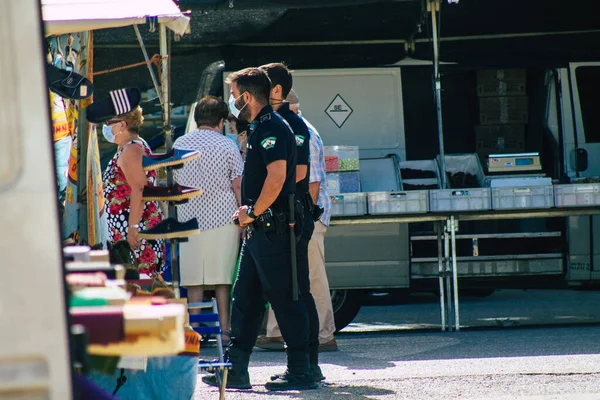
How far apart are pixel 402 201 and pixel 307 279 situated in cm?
252

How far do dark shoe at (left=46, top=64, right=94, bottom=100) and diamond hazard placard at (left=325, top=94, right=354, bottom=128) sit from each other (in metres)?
5.34

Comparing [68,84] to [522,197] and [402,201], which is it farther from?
[522,197]

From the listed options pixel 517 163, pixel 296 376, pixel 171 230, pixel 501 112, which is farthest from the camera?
pixel 501 112

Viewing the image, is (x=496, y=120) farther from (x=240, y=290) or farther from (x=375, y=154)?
(x=240, y=290)

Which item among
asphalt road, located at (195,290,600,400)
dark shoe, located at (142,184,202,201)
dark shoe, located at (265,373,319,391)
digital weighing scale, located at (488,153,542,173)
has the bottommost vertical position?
asphalt road, located at (195,290,600,400)

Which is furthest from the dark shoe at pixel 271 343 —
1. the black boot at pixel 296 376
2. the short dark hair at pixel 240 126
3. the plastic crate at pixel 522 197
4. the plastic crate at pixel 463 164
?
the plastic crate at pixel 463 164

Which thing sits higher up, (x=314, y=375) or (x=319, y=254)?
(x=319, y=254)

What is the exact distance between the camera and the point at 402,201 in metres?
8.74

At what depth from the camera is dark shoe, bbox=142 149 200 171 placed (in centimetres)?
582

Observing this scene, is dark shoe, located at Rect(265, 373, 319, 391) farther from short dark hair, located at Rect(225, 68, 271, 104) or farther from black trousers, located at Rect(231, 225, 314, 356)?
short dark hair, located at Rect(225, 68, 271, 104)

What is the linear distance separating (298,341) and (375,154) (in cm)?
443

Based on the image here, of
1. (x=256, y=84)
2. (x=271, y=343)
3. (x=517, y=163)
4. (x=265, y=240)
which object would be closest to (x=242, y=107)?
(x=256, y=84)

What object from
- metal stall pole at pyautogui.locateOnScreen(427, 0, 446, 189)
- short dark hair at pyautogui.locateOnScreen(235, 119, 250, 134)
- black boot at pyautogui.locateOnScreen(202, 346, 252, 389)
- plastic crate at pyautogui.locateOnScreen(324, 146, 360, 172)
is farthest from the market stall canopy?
metal stall pole at pyautogui.locateOnScreen(427, 0, 446, 189)

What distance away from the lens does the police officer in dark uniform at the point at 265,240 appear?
6043 millimetres
